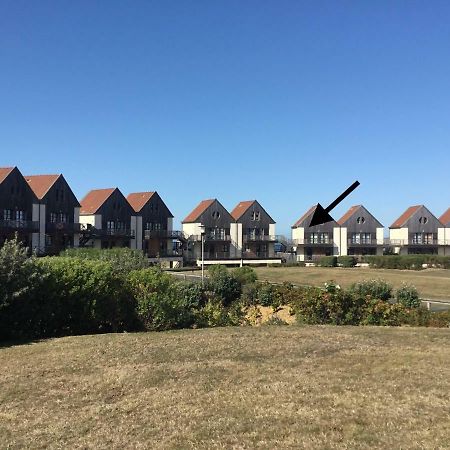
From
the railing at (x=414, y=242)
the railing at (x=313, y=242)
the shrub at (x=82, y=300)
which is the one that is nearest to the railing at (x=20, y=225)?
the shrub at (x=82, y=300)

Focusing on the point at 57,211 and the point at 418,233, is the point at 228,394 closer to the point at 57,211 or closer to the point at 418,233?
the point at 57,211

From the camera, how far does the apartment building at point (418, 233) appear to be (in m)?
85.9

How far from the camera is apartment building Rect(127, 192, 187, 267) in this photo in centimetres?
7119

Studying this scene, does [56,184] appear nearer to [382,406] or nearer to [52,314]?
[52,314]

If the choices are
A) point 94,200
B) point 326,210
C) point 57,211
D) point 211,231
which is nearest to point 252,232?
point 211,231

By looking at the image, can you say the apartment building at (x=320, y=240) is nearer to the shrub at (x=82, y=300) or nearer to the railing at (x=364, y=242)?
the railing at (x=364, y=242)

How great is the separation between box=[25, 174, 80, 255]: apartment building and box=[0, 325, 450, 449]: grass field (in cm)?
4836

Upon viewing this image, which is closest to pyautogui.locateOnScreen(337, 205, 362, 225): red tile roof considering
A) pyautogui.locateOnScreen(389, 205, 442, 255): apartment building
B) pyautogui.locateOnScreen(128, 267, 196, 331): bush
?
pyautogui.locateOnScreen(389, 205, 442, 255): apartment building

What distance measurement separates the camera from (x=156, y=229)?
240 ft

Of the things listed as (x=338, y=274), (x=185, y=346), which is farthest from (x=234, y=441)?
(x=338, y=274)

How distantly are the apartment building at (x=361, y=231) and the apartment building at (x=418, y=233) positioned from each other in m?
3.28

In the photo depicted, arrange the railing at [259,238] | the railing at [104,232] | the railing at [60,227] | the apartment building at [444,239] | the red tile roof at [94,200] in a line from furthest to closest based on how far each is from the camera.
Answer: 1. the apartment building at [444,239]
2. the railing at [259,238]
3. the red tile roof at [94,200]
4. the railing at [104,232]
5. the railing at [60,227]

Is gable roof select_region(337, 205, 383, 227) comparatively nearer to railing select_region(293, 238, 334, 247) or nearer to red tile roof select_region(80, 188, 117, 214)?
railing select_region(293, 238, 334, 247)

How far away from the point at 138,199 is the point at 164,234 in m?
6.41
